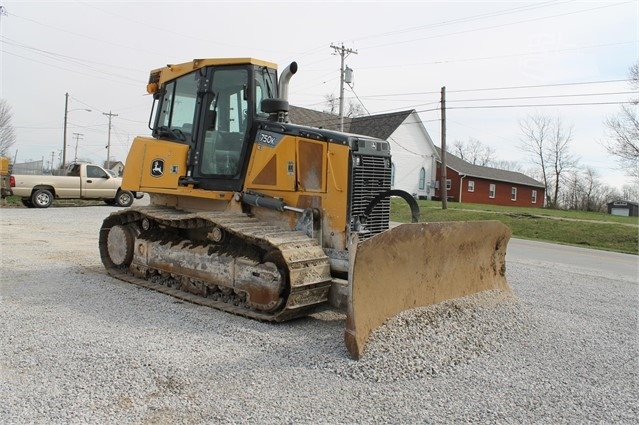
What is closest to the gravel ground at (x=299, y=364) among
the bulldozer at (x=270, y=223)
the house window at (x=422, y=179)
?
the bulldozer at (x=270, y=223)

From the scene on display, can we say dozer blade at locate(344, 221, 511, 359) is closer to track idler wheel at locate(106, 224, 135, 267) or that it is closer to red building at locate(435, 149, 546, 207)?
track idler wheel at locate(106, 224, 135, 267)

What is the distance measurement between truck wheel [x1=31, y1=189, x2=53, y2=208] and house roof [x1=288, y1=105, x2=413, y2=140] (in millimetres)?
20441

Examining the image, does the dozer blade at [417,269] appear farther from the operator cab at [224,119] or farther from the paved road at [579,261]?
the paved road at [579,261]

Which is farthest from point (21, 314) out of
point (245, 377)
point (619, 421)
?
point (619, 421)

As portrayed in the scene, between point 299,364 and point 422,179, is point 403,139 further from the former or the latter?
point 299,364

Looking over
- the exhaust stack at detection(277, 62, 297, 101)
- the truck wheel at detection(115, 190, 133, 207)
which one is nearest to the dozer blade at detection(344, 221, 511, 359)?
the exhaust stack at detection(277, 62, 297, 101)

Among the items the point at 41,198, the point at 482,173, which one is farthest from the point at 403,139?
the point at 41,198

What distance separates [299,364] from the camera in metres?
4.21

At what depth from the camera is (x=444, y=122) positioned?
27656 mm

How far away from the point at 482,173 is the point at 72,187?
36.2 metres

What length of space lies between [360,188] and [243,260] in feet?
5.16

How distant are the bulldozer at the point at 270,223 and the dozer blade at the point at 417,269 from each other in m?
0.02

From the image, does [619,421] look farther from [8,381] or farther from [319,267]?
[8,381]

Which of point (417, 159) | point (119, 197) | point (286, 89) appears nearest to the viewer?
point (286, 89)
